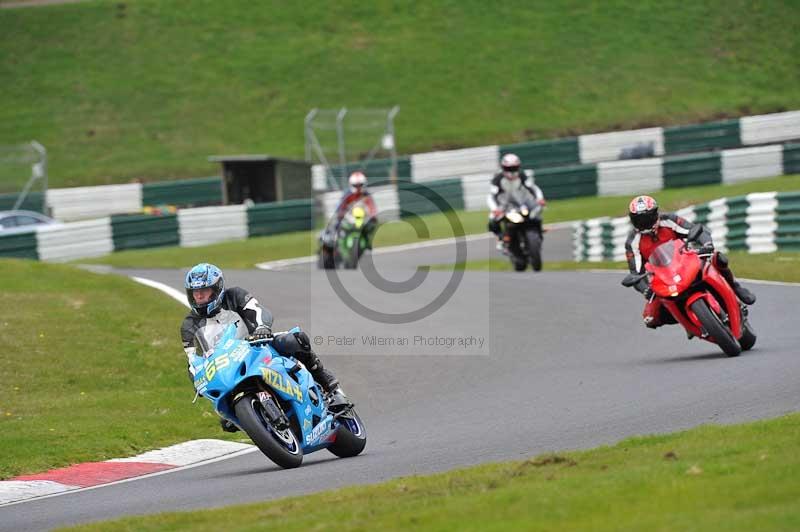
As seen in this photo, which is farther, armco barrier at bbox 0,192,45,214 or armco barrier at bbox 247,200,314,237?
armco barrier at bbox 247,200,314,237

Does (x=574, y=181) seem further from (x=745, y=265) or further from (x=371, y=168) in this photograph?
(x=745, y=265)

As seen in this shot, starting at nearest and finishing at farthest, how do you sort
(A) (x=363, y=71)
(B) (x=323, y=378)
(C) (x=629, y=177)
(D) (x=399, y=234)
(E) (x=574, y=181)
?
(B) (x=323, y=378) → (D) (x=399, y=234) → (C) (x=629, y=177) → (E) (x=574, y=181) → (A) (x=363, y=71)

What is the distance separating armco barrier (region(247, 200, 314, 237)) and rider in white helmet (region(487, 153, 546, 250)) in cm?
1038

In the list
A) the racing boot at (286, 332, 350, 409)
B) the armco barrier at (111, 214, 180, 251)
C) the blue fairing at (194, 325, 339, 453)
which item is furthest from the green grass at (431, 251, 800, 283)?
the blue fairing at (194, 325, 339, 453)

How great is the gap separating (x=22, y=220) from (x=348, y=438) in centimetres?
2303

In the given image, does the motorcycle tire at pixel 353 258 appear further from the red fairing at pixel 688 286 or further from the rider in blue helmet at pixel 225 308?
the rider in blue helmet at pixel 225 308

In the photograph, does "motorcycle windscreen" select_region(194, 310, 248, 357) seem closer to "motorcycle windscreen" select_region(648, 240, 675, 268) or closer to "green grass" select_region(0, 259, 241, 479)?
"green grass" select_region(0, 259, 241, 479)

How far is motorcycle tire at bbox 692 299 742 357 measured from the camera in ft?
39.1

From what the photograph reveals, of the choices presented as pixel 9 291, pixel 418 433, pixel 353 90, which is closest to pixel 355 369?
pixel 418 433

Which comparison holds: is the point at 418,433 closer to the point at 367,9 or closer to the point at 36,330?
the point at 36,330

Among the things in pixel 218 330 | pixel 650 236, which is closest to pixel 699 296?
pixel 650 236

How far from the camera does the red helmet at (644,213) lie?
41.0ft

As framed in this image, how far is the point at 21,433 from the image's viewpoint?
11648 millimetres

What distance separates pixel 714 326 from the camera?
469 inches
